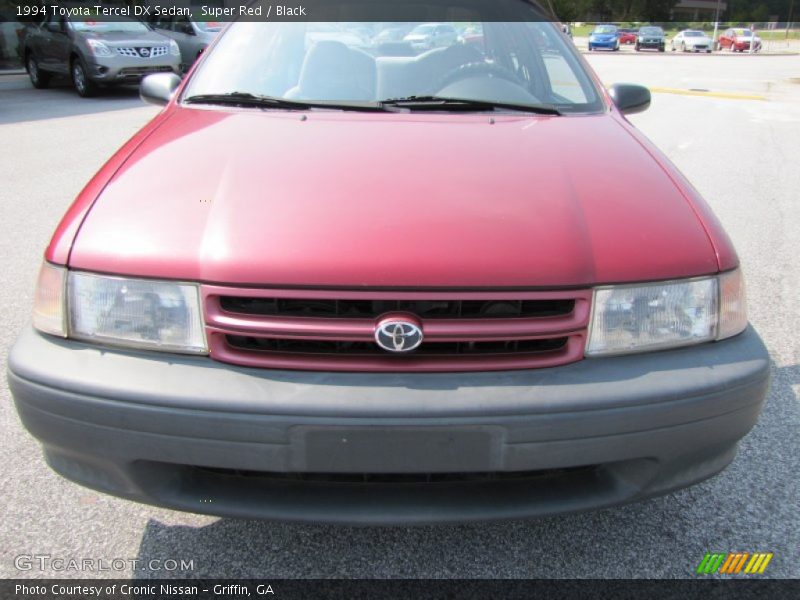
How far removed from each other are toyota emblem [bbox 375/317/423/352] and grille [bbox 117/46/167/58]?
38.3ft

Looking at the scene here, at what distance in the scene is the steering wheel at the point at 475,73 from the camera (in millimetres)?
2603

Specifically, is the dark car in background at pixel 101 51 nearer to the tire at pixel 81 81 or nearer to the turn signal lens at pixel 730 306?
the tire at pixel 81 81

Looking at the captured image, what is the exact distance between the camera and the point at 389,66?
263cm

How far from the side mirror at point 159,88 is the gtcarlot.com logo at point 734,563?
8.49 ft

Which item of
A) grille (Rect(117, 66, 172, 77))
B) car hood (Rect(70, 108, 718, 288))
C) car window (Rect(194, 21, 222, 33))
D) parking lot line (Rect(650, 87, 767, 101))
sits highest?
car hood (Rect(70, 108, 718, 288))

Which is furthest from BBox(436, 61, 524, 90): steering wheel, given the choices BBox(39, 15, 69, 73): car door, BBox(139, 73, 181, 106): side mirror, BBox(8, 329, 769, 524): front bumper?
BBox(39, 15, 69, 73): car door

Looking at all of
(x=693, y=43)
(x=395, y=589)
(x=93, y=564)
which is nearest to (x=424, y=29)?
(x=395, y=589)

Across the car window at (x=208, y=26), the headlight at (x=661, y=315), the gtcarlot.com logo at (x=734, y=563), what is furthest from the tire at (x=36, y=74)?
the gtcarlot.com logo at (x=734, y=563)

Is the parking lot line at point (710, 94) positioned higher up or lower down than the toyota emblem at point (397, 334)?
lower down

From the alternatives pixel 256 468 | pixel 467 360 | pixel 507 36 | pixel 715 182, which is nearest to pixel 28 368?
pixel 256 468

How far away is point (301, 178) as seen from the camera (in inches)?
73.2

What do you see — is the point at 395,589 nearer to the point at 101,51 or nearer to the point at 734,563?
the point at 734,563

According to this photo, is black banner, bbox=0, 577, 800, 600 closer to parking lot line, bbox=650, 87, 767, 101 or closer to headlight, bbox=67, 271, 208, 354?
headlight, bbox=67, 271, 208, 354

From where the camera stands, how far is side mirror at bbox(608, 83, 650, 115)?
2.96 metres
